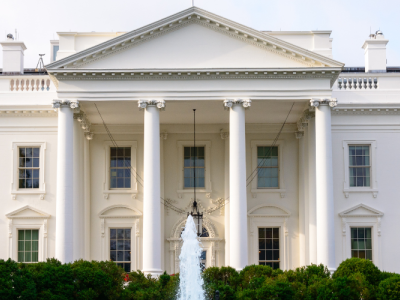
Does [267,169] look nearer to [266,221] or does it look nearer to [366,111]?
[266,221]

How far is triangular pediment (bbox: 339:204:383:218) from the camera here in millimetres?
31422

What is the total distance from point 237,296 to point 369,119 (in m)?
13.2

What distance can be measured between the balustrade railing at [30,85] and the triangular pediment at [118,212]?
6.57 metres

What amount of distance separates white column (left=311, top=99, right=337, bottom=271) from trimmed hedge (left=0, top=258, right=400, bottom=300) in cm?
295

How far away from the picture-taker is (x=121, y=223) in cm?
3272

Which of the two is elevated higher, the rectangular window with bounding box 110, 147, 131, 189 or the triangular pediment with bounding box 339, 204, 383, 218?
the rectangular window with bounding box 110, 147, 131, 189

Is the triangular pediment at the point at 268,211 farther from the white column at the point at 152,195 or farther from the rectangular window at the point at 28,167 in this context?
the rectangular window at the point at 28,167

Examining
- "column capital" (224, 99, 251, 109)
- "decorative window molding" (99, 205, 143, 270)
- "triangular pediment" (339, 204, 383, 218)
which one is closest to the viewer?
"column capital" (224, 99, 251, 109)

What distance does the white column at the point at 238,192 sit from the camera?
27047 millimetres

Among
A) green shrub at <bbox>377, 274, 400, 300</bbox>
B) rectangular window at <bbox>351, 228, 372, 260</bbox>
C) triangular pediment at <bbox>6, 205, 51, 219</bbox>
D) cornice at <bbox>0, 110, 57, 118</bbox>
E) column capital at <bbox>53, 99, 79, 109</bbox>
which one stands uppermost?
cornice at <bbox>0, 110, 57, 118</bbox>

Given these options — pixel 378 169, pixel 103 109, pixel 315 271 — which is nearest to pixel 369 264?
pixel 315 271

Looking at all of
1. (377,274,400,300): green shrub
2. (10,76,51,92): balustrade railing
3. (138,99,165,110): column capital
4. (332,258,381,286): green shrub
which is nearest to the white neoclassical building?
(138,99,165,110): column capital

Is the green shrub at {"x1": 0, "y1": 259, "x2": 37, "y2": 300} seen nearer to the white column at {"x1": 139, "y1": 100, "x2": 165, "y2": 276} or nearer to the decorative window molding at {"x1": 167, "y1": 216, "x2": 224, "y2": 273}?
the white column at {"x1": 139, "y1": 100, "x2": 165, "y2": 276}

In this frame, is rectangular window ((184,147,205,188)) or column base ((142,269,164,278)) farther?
rectangular window ((184,147,205,188))
